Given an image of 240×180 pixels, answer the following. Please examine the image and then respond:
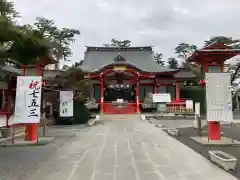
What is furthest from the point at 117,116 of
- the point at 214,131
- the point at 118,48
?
the point at 214,131

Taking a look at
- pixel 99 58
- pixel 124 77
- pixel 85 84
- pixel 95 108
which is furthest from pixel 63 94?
pixel 99 58

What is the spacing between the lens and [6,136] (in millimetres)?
13281

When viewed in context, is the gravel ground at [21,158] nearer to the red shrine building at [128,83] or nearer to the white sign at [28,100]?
the white sign at [28,100]

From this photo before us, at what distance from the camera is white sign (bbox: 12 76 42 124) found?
1110 centimetres

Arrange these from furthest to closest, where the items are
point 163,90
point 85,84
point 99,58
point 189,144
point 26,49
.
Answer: point 99,58
point 163,90
point 85,84
point 189,144
point 26,49

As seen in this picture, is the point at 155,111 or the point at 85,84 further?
the point at 155,111

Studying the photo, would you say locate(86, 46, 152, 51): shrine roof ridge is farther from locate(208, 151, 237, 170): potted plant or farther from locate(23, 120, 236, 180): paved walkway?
locate(208, 151, 237, 170): potted plant

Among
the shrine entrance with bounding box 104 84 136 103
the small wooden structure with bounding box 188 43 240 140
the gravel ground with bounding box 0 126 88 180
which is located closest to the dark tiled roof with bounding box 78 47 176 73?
the shrine entrance with bounding box 104 84 136 103

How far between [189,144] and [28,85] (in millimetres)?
6471

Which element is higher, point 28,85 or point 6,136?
point 28,85

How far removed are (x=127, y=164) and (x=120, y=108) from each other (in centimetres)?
2042

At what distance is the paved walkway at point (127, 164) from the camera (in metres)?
6.33

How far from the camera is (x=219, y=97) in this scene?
10.8 meters

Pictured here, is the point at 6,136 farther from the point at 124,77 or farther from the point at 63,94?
the point at 124,77
